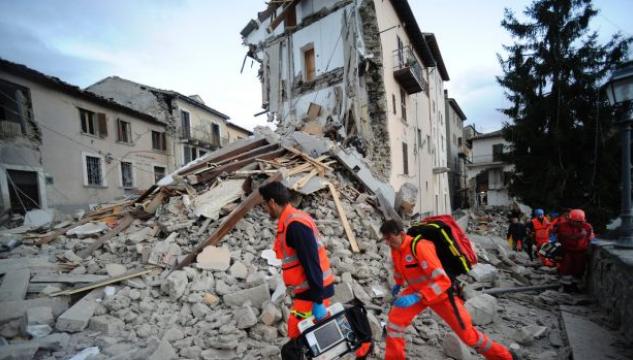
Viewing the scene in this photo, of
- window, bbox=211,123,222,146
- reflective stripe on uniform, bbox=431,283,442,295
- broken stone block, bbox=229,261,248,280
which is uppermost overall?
window, bbox=211,123,222,146

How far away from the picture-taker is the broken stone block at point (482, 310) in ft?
12.1

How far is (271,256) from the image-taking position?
4574 millimetres

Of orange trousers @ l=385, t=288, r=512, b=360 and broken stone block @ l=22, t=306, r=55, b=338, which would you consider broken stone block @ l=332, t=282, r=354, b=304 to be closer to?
orange trousers @ l=385, t=288, r=512, b=360

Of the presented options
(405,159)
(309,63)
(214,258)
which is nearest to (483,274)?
(214,258)

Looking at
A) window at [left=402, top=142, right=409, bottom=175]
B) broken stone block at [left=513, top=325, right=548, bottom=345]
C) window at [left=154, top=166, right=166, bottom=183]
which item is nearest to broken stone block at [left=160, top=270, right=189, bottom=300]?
broken stone block at [left=513, top=325, right=548, bottom=345]

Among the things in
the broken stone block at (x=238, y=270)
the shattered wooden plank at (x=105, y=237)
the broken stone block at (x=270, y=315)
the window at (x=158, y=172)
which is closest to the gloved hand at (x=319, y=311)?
the broken stone block at (x=270, y=315)

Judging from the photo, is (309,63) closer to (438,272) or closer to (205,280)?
(205,280)

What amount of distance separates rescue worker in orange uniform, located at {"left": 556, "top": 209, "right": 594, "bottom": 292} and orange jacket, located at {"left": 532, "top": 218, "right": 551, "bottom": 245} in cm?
248

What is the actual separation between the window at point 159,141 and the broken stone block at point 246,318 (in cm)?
2050

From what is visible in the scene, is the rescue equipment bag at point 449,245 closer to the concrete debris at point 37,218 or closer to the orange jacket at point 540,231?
the orange jacket at point 540,231

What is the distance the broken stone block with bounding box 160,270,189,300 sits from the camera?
144 inches

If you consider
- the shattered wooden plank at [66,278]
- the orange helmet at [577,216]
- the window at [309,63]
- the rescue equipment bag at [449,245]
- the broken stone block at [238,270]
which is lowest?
the broken stone block at [238,270]

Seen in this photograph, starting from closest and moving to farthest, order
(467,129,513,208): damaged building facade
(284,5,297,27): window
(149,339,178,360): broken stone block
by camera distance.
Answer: (149,339,178,360): broken stone block, (284,5,297,27): window, (467,129,513,208): damaged building facade

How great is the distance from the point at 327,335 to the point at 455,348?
177cm
